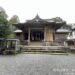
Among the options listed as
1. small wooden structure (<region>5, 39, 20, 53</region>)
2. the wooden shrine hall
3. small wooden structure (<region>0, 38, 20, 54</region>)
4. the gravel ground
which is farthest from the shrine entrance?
the gravel ground

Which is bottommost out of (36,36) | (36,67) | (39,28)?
(36,67)

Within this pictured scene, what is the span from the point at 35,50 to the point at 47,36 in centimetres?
943

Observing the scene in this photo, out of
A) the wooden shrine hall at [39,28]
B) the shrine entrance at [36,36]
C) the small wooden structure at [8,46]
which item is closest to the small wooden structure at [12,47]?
the small wooden structure at [8,46]

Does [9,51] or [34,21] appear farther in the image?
[34,21]

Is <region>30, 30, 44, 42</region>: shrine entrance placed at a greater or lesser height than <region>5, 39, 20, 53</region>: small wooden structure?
greater

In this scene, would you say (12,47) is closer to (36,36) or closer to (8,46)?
(8,46)

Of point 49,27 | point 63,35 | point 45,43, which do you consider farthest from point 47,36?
point 63,35

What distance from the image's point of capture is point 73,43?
86.3 ft

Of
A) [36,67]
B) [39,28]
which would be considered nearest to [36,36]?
[39,28]

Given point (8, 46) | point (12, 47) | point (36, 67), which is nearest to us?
point (36, 67)

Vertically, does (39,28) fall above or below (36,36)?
above

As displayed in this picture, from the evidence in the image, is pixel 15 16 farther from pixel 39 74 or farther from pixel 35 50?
pixel 39 74

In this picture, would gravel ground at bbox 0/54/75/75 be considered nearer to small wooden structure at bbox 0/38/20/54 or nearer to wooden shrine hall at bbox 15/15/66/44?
small wooden structure at bbox 0/38/20/54

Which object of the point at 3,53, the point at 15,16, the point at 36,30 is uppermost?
the point at 15,16
